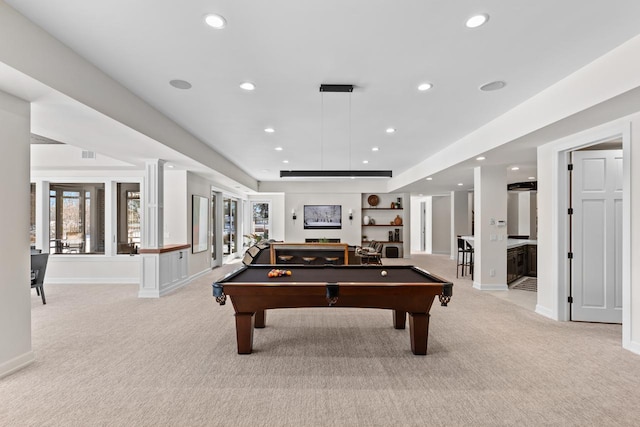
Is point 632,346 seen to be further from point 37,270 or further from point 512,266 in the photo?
point 37,270

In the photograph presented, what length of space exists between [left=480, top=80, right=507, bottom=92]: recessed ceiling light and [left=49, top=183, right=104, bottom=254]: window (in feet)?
25.3

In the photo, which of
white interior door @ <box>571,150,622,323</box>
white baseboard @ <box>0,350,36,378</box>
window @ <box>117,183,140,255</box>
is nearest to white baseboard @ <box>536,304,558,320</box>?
white interior door @ <box>571,150,622,323</box>

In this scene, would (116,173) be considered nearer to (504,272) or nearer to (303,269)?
(303,269)

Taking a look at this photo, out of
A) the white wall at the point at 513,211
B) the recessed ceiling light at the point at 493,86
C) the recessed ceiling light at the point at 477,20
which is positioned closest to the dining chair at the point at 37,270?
the recessed ceiling light at the point at 477,20

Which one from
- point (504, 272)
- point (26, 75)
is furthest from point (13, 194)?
point (504, 272)

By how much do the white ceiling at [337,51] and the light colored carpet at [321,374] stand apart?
9.35 ft

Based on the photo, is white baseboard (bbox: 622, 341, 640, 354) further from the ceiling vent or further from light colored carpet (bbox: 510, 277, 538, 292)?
the ceiling vent

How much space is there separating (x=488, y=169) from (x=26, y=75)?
22.4 feet

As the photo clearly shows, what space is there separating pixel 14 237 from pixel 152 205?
121 inches

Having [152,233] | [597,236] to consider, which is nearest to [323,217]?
[152,233]

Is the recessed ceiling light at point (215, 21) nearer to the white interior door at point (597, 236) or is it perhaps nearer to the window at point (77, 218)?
the white interior door at point (597, 236)

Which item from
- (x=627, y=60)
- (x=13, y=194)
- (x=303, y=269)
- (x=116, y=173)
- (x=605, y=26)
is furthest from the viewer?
(x=116, y=173)

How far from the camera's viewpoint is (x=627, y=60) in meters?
2.71

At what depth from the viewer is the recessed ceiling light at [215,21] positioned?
239 cm
